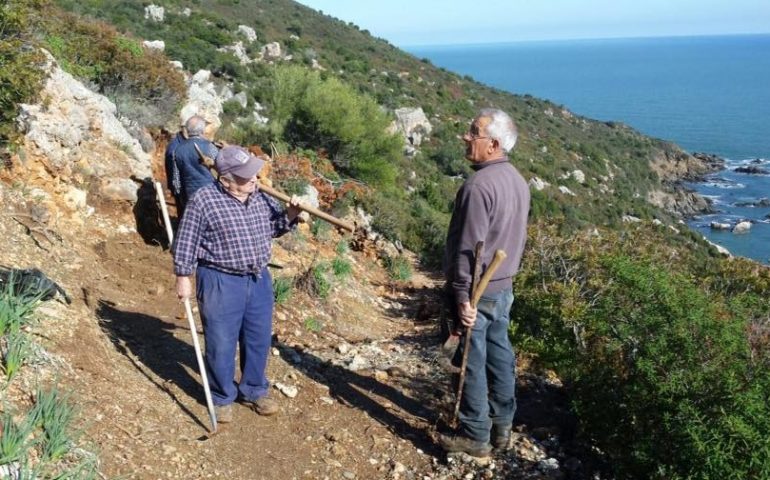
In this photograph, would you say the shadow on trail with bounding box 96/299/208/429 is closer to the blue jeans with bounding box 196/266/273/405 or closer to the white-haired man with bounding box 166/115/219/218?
the blue jeans with bounding box 196/266/273/405

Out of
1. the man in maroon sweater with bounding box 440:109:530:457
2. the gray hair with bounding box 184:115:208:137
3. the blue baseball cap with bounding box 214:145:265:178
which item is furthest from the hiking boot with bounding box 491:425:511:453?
the gray hair with bounding box 184:115:208:137

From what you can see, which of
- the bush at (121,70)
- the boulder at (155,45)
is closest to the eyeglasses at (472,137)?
the bush at (121,70)

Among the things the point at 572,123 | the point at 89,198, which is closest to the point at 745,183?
the point at 572,123

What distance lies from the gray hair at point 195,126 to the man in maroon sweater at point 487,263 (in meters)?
3.29

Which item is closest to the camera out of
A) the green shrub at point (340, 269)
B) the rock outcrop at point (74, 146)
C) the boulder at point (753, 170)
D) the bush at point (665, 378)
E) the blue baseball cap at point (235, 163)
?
the bush at point (665, 378)

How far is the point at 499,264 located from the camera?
352 cm

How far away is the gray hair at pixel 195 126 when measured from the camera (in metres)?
6.01

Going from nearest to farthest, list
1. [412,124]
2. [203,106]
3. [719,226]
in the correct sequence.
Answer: [203,106] < [412,124] < [719,226]

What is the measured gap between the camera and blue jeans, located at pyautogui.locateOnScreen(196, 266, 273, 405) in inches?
156

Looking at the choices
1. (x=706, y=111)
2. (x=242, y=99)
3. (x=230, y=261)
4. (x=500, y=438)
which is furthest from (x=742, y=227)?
(x=706, y=111)

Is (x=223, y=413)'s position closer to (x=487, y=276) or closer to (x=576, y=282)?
(x=487, y=276)

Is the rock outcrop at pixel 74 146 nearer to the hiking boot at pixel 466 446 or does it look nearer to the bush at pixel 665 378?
the hiking boot at pixel 466 446

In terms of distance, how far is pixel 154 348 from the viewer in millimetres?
5070

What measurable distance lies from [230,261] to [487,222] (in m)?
1.60
